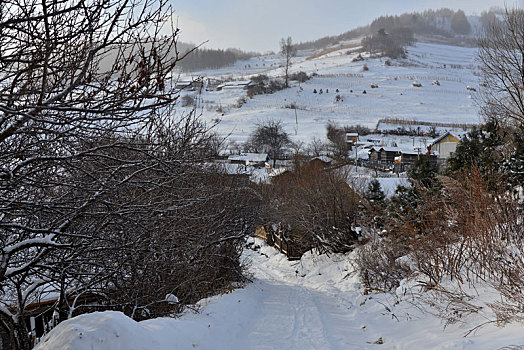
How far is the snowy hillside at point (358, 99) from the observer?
217 ft

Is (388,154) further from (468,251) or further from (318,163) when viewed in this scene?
(468,251)

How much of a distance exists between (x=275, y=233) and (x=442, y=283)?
1922 cm

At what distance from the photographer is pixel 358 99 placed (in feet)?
271

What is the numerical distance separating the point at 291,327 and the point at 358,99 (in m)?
77.5

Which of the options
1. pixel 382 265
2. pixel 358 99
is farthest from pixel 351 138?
pixel 382 265

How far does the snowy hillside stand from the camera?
2608 inches

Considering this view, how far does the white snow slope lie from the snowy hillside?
35.3m

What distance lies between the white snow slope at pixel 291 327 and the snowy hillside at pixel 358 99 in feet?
116

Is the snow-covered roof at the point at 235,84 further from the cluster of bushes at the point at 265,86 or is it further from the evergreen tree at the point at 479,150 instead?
the evergreen tree at the point at 479,150

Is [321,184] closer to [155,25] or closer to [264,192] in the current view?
[264,192]

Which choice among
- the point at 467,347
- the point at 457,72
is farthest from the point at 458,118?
the point at 467,347

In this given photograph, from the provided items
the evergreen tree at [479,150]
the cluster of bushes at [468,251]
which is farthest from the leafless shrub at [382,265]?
the evergreen tree at [479,150]

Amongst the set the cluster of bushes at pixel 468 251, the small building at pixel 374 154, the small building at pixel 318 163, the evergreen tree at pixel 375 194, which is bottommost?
the small building at pixel 374 154

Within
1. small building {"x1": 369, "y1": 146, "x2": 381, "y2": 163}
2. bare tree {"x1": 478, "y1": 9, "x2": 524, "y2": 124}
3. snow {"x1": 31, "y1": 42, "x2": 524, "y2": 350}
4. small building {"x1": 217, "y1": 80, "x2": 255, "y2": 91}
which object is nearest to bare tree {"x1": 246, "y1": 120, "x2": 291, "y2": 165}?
small building {"x1": 369, "y1": 146, "x2": 381, "y2": 163}
